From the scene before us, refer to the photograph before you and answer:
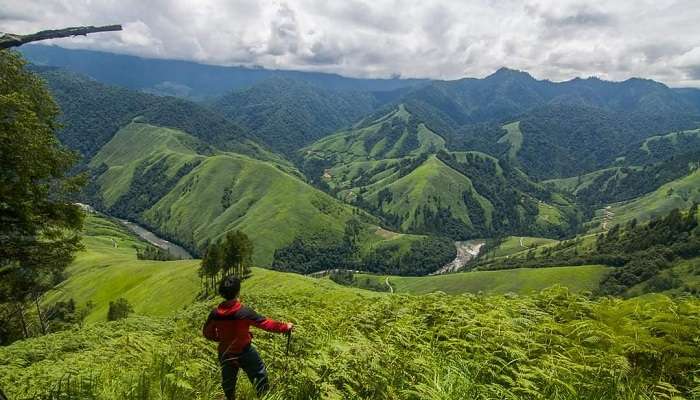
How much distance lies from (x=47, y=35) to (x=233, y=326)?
9388mm

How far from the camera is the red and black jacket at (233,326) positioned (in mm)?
10781

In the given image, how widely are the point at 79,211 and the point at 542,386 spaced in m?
25.8

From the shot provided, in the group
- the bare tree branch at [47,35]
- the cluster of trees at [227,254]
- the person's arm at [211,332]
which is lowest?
the cluster of trees at [227,254]

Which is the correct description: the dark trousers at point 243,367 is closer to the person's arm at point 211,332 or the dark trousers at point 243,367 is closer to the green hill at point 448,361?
the green hill at point 448,361

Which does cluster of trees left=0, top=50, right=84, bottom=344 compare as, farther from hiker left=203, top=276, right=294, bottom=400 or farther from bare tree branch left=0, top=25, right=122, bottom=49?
hiker left=203, top=276, right=294, bottom=400

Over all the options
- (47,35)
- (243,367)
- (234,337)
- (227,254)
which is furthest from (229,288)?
(227,254)

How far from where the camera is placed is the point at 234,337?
10781 mm

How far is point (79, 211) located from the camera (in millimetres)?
25969

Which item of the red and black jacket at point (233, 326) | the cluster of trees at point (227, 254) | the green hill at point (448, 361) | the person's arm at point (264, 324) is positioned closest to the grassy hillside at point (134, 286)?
the cluster of trees at point (227, 254)

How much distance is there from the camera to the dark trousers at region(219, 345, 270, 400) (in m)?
10.5

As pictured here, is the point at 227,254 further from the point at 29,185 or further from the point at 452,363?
the point at 452,363

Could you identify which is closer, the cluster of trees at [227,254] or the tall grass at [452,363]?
the tall grass at [452,363]

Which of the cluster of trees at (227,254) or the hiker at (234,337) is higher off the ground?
the hiker at (234,337)

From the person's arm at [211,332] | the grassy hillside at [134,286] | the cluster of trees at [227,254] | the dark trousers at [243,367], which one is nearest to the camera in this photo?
the dark trousers at [243,367]
